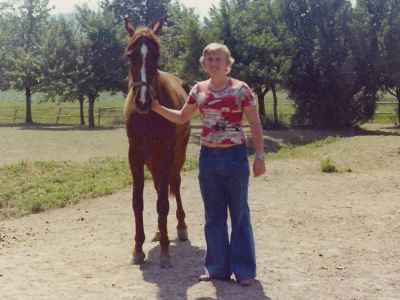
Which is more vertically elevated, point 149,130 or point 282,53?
point 282,53

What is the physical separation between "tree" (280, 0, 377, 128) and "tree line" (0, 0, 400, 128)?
0.05 metres

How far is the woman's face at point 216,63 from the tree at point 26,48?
108ft

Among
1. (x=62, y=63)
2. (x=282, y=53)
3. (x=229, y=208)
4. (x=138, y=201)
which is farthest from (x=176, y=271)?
(x=62, y=63)

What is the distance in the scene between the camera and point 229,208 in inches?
197

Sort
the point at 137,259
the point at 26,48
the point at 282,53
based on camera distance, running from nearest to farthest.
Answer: the point at 137,259 < the point at 282,53 < the point at 26,48

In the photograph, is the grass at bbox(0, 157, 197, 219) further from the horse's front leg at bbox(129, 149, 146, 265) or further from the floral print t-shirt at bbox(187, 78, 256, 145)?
the floral print t-shirt at bbox(187, 78, 256, 145)

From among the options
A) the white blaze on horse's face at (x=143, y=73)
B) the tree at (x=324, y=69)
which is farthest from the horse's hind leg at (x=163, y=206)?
the tree at (x=324, y=69)

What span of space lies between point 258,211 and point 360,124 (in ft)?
80.2

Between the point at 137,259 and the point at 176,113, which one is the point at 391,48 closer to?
the point at 137,259

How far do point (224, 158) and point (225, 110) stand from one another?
42 cm

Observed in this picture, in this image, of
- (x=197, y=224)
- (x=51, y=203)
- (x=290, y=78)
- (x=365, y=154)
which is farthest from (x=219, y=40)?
(x=197, y=224)

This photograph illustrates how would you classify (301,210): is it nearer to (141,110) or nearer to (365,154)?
(141,110)

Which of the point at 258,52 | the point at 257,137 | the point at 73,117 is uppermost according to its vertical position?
the point at 258,52

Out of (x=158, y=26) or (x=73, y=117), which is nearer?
(x=158, y=26)
